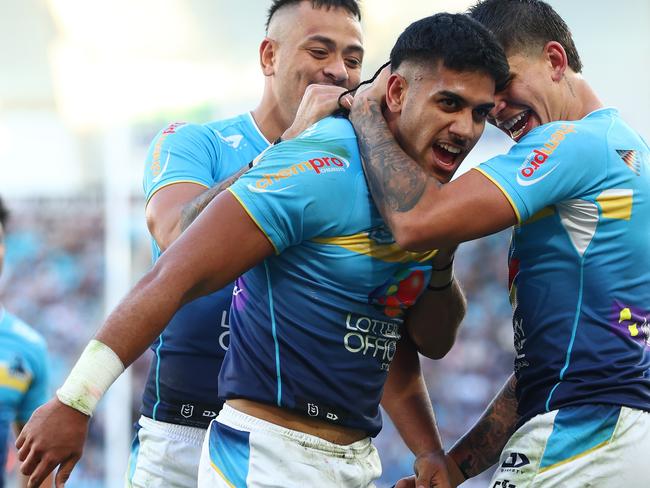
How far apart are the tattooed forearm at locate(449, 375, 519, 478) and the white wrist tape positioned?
5.74 ft

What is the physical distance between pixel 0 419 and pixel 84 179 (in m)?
12.7

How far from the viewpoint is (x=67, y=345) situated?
15.6 m

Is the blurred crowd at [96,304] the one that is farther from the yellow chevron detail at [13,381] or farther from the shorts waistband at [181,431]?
the shorts waistband at [181,431]

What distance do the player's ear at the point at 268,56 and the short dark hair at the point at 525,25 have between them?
1.39m

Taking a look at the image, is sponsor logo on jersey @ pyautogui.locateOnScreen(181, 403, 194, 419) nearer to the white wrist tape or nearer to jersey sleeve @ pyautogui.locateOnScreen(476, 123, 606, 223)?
the white wrist tape

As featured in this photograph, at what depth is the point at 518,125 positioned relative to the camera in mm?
3896

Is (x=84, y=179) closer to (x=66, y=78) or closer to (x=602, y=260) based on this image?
(x=66, y=78)

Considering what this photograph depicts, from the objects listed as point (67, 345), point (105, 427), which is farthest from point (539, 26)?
point (67, 345)

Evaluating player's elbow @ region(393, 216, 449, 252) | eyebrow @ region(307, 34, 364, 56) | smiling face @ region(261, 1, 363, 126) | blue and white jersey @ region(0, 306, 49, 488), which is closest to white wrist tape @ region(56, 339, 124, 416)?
player's elbow @ region(393, 216, 449, 252)

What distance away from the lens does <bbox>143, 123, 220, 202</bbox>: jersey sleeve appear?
14.5 ft

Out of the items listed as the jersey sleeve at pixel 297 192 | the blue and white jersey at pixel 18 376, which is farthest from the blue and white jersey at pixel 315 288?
the blue and white jersey at pixel 18 376

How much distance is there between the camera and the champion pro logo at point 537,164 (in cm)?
340

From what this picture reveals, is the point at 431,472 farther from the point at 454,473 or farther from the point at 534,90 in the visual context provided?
the point at 534,90

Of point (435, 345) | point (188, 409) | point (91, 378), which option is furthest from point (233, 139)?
point (91, 378)
